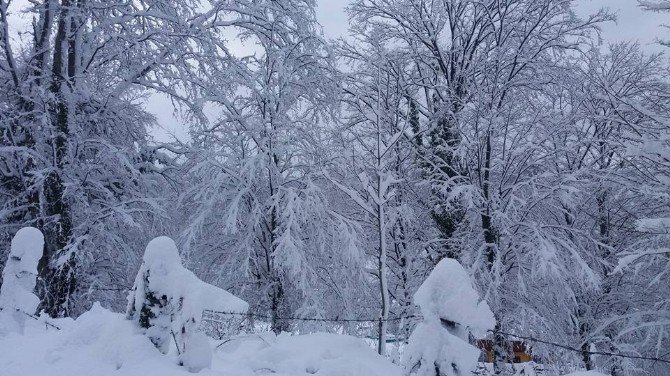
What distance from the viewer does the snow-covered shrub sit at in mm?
4305

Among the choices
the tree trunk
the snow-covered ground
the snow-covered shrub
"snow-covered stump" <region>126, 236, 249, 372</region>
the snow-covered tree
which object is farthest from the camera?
the snow-covered tree

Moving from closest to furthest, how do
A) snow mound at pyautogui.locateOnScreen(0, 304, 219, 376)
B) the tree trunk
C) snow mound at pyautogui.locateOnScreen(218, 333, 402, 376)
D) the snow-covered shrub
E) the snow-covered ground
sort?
1. the snow-covered shrub
2. snow mound at pyautogui.locateOnScreen(0, 304, 219, 376)
3. the snow-covered ground
4. snow mound at pyautogui.locateOnScreen(218, 333, 402, 376)
5. the tree trunk

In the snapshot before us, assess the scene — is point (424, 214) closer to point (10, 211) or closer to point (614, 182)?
point (614, 182)

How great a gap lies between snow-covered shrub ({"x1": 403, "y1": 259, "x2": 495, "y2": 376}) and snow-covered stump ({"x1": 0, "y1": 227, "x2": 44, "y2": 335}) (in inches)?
221

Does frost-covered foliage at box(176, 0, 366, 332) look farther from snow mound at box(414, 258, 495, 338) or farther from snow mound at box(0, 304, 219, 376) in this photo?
snow mound at box(414, 258, 495, 338)

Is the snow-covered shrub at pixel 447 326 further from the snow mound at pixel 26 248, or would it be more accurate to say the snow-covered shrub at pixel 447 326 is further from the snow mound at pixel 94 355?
the snow mound at pixel 26 248

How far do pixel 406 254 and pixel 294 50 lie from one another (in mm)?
6074

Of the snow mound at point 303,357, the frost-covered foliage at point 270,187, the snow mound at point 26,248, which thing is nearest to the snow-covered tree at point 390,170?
the frost-covered foliage at point 270,187

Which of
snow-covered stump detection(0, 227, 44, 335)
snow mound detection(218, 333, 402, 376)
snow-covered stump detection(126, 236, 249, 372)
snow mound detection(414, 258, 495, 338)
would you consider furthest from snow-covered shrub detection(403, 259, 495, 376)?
snow-covered stump detection(0, 227, 44, 335)

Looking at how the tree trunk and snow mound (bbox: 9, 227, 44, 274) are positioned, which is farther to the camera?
the tree trunk

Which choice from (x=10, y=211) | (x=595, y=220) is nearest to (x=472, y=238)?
(x=595, y=220)

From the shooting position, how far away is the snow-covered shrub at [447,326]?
430cm

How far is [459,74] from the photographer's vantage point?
12.7 meters

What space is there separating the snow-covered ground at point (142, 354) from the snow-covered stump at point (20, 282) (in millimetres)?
277
